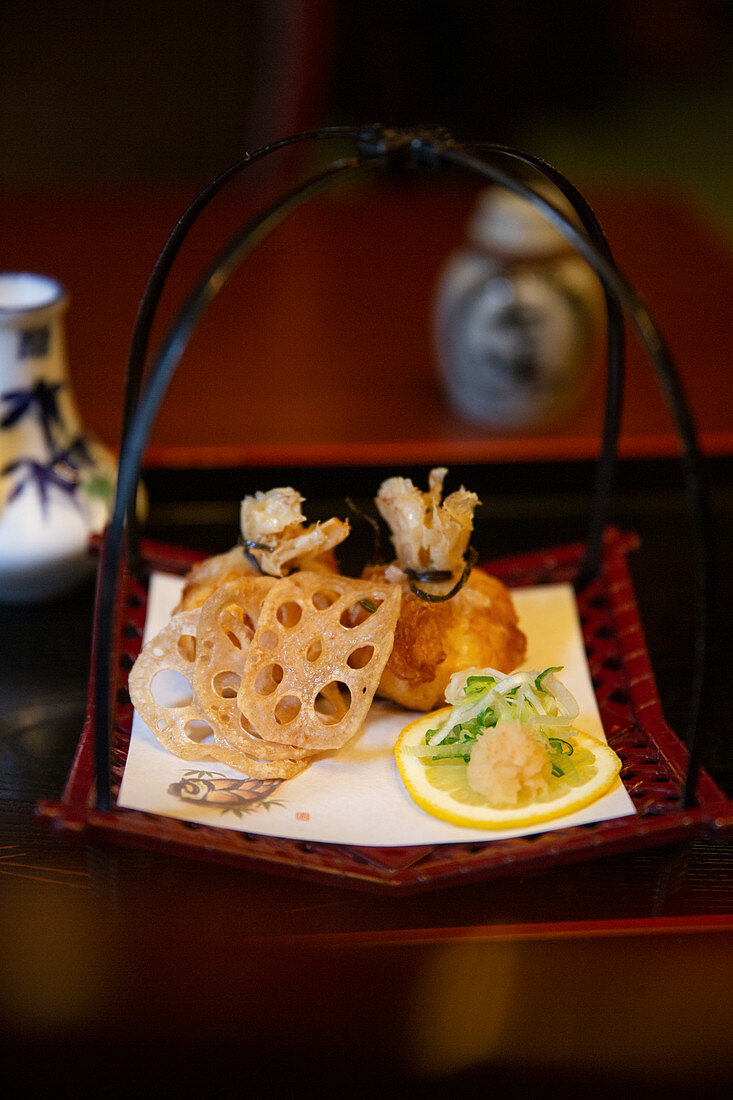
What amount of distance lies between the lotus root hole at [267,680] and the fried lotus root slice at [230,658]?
0.7 inches

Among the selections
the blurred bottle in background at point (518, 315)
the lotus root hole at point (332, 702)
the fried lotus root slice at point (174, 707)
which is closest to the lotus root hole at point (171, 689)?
the fried lotus root slice at point (174, 707)

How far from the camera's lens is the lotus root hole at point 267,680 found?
0.98 m

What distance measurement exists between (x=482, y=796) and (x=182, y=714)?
0.28 meters

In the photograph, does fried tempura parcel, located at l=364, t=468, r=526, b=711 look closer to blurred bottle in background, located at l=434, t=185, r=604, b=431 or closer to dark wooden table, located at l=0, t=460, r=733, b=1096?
dark wooden table, located at l=0, t=460, r=733, b=1096

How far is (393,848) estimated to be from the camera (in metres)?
0.87

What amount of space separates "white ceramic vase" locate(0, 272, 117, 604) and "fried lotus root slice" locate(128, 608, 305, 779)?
354mm

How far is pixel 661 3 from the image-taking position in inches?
207

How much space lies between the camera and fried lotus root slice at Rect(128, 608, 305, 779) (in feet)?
3.10

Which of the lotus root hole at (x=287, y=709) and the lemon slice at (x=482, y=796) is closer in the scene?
the lemon slice at (x=482, y=796)

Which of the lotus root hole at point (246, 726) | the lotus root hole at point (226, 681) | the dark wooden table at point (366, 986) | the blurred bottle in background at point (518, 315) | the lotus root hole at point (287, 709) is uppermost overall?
the blurred bottle in background at point (518, 315)

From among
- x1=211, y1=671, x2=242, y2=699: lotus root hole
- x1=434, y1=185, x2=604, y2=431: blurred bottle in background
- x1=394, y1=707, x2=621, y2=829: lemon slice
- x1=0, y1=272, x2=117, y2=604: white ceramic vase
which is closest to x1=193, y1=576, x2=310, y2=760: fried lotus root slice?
x1=211, y1=671, x2=242, y2=699: lotus root hole

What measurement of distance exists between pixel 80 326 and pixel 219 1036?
1.96 metres

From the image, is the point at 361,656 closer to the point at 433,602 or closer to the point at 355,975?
the point at 433,602

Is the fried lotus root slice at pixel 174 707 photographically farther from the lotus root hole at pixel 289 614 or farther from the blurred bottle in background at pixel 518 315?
the blurred bottle in background at pixel 518 315
